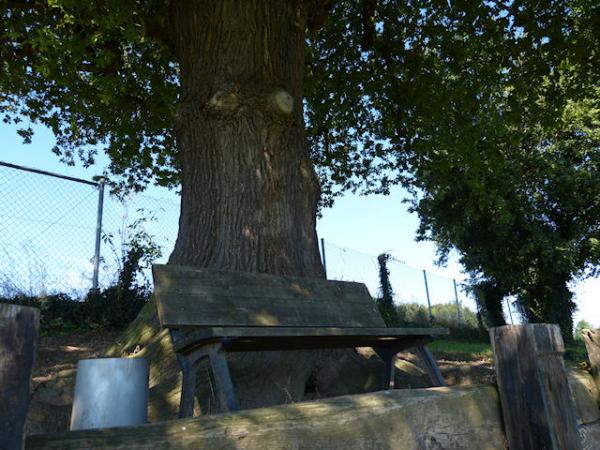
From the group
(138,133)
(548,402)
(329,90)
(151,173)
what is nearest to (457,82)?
(329,90)

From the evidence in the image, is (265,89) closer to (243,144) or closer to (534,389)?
(243,144)

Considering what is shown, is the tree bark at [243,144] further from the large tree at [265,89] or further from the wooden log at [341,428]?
the wooden log at [341,428]

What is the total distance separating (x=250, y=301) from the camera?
11.3 feet

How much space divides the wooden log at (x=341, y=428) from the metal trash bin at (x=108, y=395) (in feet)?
3.57

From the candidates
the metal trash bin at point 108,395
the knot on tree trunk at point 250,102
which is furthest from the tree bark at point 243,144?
the metal trash bin at point 108,395

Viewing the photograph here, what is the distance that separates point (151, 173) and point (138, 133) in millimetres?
1700

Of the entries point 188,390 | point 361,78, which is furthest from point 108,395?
point 361,78

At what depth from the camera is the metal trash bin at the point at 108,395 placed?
2.45 m

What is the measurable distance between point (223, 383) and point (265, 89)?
3176 mm

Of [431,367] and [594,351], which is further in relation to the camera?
[431,367]

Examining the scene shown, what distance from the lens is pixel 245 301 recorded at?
3.41 m

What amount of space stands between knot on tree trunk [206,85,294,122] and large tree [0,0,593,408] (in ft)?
0.04

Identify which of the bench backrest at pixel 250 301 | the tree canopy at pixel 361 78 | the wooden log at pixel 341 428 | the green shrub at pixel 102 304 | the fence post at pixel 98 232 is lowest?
the wooden log at pixel 341 428

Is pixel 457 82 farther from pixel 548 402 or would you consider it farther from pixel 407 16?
pixel 548 402
